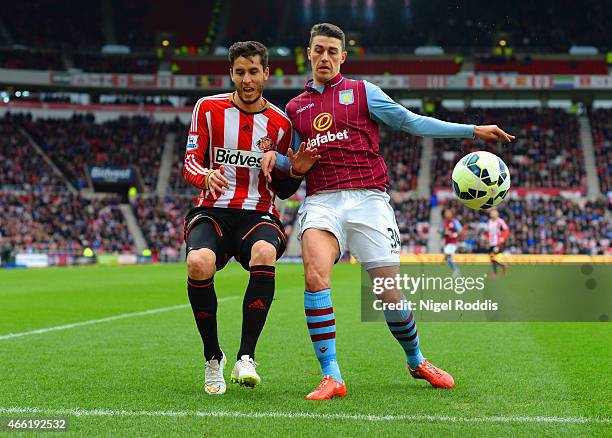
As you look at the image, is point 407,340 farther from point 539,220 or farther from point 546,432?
point 539,220

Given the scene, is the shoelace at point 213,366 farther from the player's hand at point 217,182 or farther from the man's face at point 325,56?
the man's face at point 325,56

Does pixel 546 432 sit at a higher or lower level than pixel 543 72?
lower

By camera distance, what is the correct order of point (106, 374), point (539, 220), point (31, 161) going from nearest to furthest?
point (106, 374), point (539, 220), point (31, 161)

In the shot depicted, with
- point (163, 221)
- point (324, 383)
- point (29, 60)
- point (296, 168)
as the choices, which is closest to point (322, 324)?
point (324, 383)

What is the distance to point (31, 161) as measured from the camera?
140 ft

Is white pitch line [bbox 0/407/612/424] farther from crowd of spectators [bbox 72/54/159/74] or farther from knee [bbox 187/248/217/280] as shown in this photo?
crowd of spectators [bbox 72/54/159/74]

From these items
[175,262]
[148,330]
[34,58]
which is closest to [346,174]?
[148,330]

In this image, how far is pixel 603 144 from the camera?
4244 centimetres

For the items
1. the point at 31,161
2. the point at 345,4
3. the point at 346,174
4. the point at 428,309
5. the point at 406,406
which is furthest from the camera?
the point at 345,4

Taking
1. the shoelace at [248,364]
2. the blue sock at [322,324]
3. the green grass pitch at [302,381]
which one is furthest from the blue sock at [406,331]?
the shoelace at [248,364]

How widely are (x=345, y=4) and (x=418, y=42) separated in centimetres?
487

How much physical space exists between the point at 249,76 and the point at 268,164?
64 centimetres

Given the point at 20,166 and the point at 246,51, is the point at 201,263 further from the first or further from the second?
the point at 20,166

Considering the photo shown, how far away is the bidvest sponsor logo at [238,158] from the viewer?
5.36 metres
